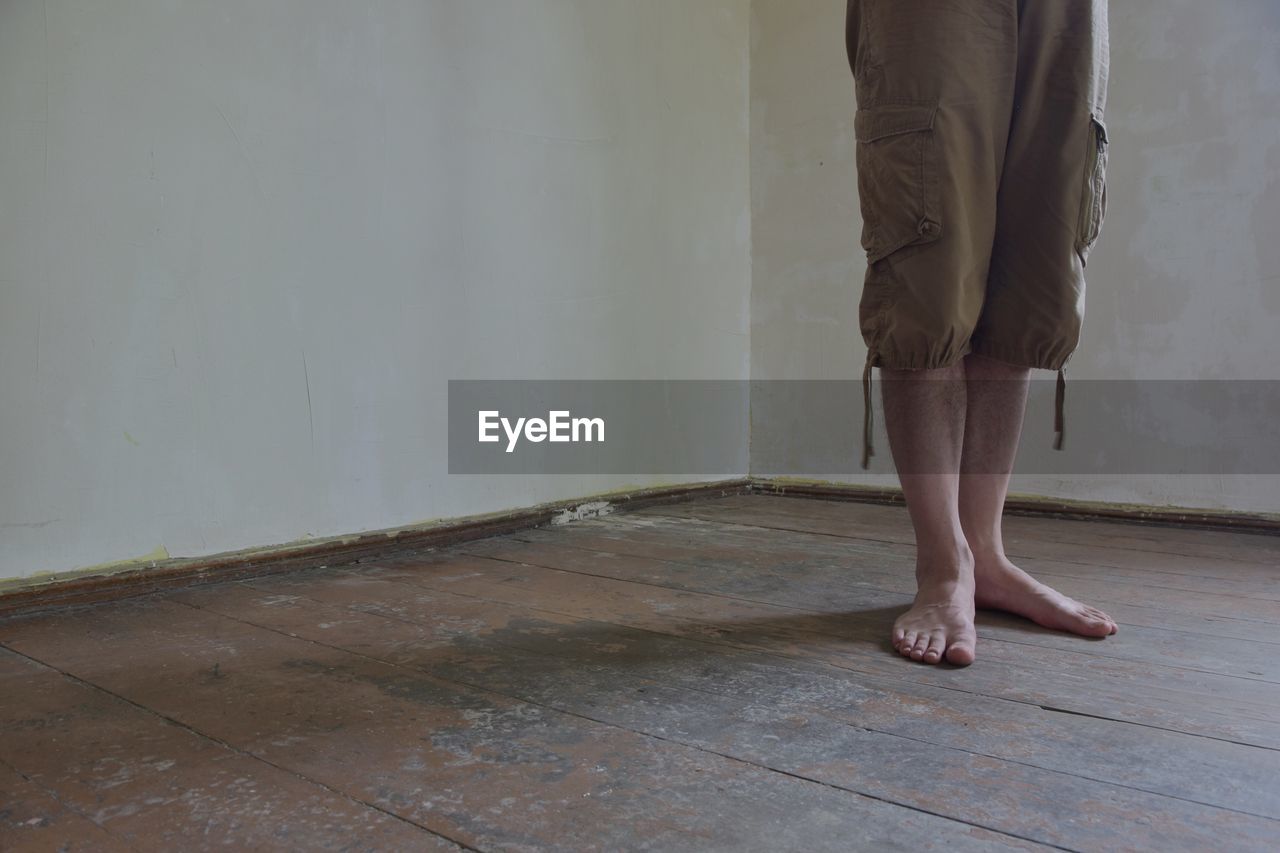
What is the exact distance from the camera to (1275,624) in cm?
134

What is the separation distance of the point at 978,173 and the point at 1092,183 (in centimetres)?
17

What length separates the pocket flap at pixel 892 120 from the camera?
1240mm

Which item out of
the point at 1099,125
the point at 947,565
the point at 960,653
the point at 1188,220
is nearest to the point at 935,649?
the point at 960,653

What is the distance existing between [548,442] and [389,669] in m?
1.16

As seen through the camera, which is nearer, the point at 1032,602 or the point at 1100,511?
the point at 1032,602

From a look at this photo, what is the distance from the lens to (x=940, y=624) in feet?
4.06

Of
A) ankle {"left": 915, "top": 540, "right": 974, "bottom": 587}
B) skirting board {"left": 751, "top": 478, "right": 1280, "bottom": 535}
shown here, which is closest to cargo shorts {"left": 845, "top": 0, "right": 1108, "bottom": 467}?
ankle {"left": 915, "top": 540, "right": 974, "bottom": 587}

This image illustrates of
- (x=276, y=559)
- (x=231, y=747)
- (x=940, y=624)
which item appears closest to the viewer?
(x=231, y=747)

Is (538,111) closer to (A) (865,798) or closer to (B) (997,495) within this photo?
(B) (997,495)

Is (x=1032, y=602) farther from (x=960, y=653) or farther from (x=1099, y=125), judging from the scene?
(x=1099, y=125)

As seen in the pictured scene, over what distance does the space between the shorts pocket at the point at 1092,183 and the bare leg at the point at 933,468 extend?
0.25m

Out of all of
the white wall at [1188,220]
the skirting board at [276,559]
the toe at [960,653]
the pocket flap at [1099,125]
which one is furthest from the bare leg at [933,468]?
the white wall at [1188,220]

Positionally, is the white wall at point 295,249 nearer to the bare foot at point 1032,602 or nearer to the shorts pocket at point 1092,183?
the bare foot at point 1032,602

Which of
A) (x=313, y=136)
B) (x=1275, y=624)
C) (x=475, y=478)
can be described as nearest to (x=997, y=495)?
(x=1275, y=624)
